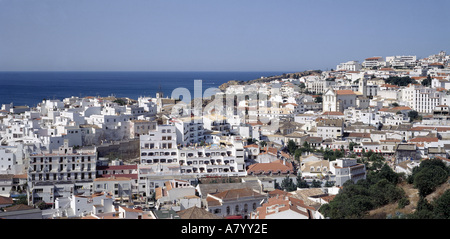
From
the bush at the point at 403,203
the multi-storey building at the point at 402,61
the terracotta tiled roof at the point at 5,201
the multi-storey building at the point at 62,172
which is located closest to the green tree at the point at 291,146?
the multi-storey building at the point at 62,172

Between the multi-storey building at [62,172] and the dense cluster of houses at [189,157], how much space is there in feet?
0.05

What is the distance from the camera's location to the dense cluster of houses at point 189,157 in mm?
6480

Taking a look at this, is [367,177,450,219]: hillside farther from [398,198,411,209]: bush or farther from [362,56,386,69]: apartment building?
[362,56,386,69]: apartment building

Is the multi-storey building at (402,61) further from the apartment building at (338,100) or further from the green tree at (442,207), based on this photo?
the green tree at (442,207)

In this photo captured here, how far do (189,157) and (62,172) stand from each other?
6.70ft

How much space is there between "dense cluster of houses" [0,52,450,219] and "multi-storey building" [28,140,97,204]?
0.02m

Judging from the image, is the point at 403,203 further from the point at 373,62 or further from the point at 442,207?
the point at 373,62

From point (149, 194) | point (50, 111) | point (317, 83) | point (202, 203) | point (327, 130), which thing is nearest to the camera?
point (202, 203)

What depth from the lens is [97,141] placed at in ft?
30.5

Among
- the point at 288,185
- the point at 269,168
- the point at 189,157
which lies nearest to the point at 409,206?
the point at 288,185

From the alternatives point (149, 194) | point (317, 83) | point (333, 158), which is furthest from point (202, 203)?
point (317, 83)

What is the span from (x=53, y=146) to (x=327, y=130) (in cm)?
600
